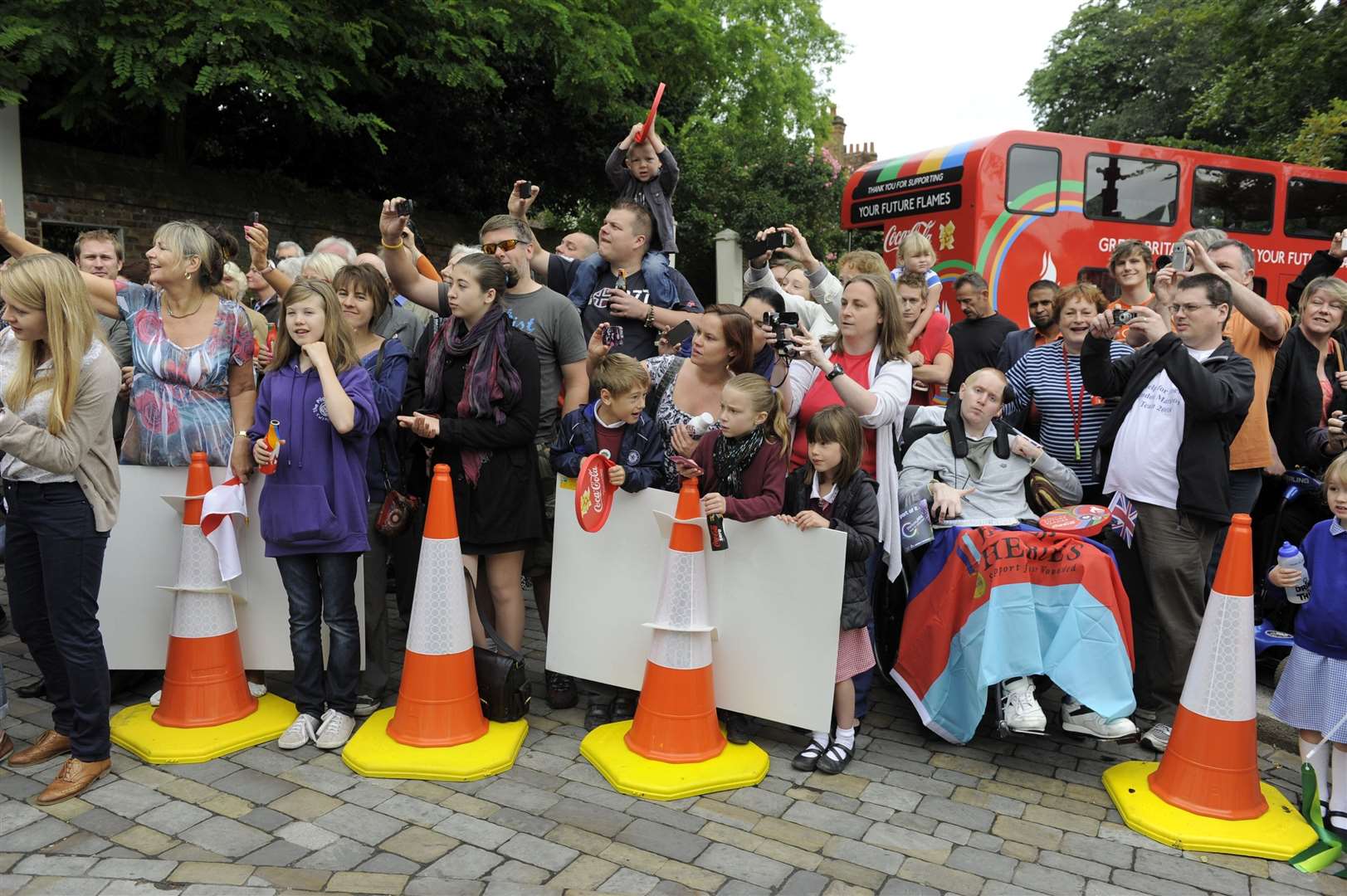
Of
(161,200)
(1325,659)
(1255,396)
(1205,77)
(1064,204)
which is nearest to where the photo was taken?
(1325,659)

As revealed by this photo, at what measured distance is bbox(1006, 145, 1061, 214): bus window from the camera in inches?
481

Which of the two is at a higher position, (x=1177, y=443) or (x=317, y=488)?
(x=1177, y=443)

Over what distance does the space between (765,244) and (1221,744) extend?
3.15 m

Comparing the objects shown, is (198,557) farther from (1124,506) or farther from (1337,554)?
(1337,554)

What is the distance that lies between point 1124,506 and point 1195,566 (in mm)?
386

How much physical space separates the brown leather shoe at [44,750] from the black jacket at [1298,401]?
5.86 m

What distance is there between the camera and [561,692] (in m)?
4.67

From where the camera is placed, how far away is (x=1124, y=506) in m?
4.43

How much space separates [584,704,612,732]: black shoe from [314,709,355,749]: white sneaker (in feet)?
3.37

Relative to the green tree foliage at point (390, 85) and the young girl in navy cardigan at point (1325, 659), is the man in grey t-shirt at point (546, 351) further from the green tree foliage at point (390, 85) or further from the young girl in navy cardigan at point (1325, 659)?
the green tree foliage at point (390, 85)

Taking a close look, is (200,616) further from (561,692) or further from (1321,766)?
(1321,766)

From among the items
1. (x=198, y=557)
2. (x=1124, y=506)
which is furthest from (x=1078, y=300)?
(x=198, y=557)

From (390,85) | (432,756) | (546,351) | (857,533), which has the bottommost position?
(432,756)

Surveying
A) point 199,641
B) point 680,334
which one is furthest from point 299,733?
point 680,334
